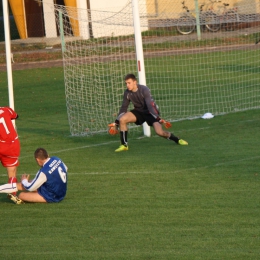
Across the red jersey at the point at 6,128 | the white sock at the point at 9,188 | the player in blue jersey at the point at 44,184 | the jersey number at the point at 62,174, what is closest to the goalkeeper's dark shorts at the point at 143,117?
the red jersey at the point at 6,128

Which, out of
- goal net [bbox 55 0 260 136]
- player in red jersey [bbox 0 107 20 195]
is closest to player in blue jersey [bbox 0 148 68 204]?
player in red jersey [bbox 0 107 20 195]

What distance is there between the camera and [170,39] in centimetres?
2406

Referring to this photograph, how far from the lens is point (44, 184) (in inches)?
372

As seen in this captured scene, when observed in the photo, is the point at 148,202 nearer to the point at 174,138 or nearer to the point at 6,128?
the point at 6,128

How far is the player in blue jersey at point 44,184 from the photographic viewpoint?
30.6 ft

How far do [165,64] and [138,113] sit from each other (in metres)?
9.85

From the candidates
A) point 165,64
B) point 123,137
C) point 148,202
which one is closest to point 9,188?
point 148,202

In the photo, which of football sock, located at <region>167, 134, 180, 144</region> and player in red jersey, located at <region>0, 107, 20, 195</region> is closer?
player in red jersey, located at <region>0, 107, 20, 195</region>

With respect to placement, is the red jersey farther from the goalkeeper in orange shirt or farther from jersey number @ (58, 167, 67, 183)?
the goalkeeper in orange shirt

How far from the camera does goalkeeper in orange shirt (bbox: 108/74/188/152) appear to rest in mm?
13055

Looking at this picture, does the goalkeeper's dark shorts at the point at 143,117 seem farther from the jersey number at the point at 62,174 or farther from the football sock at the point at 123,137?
the jersey number at the point at 62,174

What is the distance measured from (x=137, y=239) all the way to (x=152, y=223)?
0.63m

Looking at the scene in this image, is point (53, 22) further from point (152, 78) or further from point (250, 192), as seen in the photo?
point (250, 192)

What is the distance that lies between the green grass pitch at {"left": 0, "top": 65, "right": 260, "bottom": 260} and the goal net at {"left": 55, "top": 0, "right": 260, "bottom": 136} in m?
1.87
